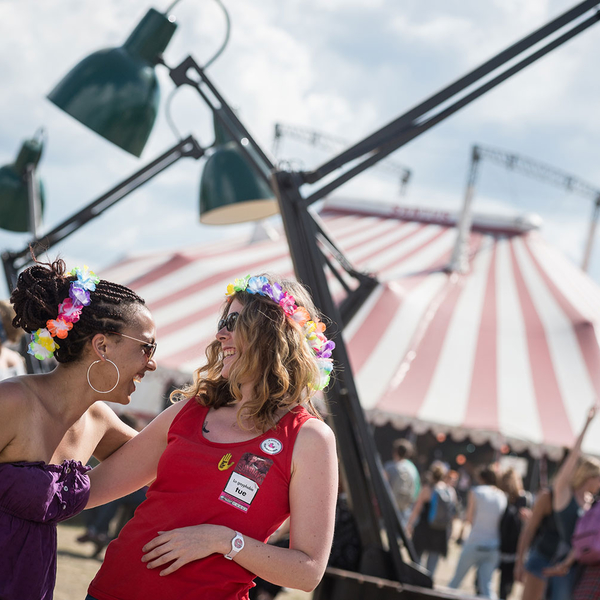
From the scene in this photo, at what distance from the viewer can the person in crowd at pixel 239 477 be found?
4.96 ft

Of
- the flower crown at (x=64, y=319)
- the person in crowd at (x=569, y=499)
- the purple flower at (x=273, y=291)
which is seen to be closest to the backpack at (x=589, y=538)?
the person in crowd at (x=569, y=499)

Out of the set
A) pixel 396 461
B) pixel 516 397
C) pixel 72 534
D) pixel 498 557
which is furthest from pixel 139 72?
pixel 516 397

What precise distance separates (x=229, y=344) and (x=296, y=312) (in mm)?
187

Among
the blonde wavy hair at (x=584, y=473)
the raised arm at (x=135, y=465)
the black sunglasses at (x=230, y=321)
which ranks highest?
the blonde wavy hair at (x=584, y=473)

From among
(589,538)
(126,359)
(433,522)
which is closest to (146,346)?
(126,359)

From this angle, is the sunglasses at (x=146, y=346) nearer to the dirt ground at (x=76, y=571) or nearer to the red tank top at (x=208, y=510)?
the red tank top at (x=208, y=510)

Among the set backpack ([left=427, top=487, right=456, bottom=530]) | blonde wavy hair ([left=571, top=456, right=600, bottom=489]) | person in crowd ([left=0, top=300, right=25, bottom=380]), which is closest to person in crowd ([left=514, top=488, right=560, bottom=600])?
blonde wavy hair ([left=571, top=456, right=600, bottom=489])

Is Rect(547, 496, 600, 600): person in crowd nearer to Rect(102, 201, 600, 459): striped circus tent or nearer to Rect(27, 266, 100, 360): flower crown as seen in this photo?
Rect(27, 266, 100, 360): flower crown

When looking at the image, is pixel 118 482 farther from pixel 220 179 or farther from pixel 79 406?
pixel 220 179

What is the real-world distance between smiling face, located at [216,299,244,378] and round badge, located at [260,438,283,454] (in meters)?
0.21

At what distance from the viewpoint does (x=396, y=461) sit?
664 cm

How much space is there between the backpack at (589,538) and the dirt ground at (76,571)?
287cm

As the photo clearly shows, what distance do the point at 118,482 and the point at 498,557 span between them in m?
5.15

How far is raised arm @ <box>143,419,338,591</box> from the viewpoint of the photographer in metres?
1.49
